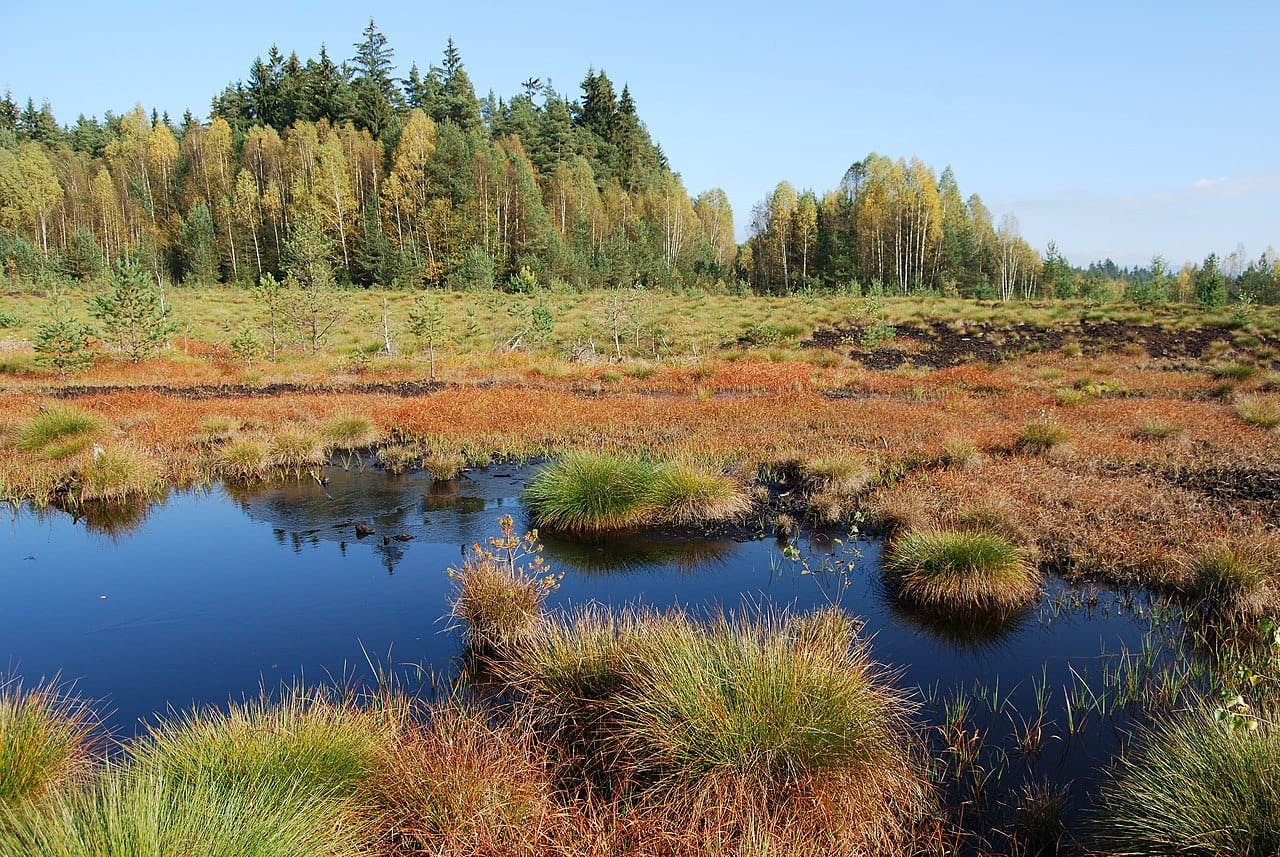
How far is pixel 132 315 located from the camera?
22922mm

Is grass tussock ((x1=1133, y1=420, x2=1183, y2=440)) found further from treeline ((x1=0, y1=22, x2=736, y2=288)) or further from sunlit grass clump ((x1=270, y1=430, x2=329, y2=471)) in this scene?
treeline ((x1=0, y1=22, x2=736, y2=288))

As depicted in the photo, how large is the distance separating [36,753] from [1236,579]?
8.61 meters

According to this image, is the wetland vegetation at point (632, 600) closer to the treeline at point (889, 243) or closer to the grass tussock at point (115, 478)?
the grass tussock at point (115, 478)

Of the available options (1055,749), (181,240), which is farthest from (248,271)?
(1055,749)

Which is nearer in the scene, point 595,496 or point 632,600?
point 632,600

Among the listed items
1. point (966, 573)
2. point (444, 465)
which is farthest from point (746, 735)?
point (444, 465)

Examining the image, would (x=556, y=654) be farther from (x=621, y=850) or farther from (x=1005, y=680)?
(x=1005, y=680)

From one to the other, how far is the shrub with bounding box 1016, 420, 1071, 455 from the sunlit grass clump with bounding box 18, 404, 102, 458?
14581 mm

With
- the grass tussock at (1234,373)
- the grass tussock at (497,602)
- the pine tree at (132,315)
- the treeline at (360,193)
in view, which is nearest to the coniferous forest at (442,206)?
the treeline at (360,193)

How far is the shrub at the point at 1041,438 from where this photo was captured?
36.8ft

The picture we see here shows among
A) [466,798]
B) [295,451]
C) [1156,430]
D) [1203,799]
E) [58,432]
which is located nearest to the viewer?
[1203,799]

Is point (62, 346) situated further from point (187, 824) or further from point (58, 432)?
point (187, 824)

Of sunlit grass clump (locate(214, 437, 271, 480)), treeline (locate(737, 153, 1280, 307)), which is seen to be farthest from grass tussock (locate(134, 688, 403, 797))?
treeline (locate(737, 153, 1280, 307))

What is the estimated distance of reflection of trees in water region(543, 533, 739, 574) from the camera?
320 inches
